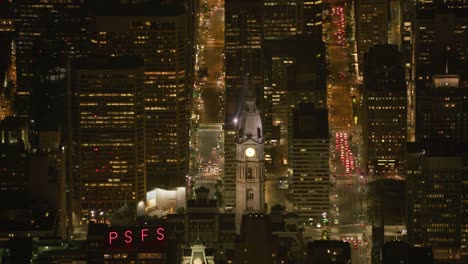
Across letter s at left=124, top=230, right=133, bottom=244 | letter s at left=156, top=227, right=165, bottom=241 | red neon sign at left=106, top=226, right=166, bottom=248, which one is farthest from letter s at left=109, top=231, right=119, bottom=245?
letter s at left=156, top=227, right=165, bottom=241

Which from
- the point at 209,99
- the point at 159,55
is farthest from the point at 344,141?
the point at 159,55

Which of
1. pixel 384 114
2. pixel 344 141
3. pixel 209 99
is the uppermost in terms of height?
pixel 209 99

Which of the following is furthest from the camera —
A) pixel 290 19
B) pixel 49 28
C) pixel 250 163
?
pixel 290 19

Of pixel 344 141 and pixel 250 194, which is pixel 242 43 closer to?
pixel 344 141

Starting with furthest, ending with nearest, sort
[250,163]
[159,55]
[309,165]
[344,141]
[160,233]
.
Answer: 1. [344,141]
2. [159,55]
3. [309,165]
4. [250,163]
5. [160,233]

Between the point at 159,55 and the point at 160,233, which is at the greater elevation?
the point at 159,55

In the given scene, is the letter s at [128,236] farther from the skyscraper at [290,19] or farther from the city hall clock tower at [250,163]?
the skyscraper at [290,19]
